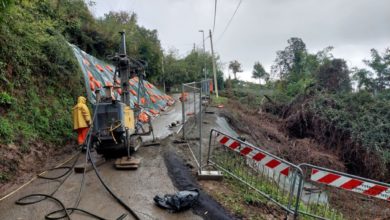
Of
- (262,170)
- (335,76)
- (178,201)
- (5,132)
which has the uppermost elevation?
(335,76)

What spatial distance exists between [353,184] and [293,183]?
0.92 metres

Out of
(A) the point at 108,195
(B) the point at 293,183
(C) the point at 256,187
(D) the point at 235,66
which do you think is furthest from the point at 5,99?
(D) the point at 235,66

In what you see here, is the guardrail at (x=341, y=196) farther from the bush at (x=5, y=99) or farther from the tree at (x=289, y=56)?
the tree at (x=289, y=56)

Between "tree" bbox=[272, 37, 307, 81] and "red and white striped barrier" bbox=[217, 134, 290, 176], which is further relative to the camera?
"tree" bbox=[272, 37, 307, 81]

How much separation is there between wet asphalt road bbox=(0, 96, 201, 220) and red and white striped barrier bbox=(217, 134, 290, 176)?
1686 mm

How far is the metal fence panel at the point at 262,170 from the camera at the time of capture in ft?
16.6

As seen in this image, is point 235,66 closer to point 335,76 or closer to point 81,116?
point 335,76

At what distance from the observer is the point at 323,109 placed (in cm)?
1730

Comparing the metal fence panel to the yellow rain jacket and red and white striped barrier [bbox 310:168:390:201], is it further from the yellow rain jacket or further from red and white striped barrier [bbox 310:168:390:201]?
the yellow rain jacket

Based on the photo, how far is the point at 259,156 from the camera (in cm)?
574

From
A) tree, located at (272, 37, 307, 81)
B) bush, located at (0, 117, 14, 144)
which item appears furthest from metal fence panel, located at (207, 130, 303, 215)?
tree, located at (272, 37, 307, 81)

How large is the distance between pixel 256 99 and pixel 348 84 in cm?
862

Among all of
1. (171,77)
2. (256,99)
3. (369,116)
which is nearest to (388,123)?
(369,116)

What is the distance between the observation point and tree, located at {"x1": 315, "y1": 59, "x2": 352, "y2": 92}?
A: 69.8 ft
